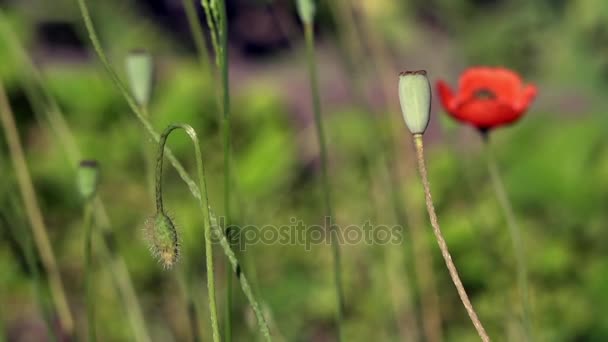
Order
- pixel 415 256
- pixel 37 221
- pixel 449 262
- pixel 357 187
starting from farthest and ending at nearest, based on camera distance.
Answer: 1. pixel 357 187
2. pixel 415 256
3. pixel 37 221
4. pixel 449 262

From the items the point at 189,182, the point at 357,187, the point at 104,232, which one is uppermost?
the point at 189,182

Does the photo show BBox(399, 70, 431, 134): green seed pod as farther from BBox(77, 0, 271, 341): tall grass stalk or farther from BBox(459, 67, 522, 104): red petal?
BBox(459, 67, 522, 104): red petal

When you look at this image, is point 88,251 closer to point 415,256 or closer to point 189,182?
point 189,182

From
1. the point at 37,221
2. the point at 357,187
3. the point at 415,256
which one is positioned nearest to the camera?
the point at 37,221

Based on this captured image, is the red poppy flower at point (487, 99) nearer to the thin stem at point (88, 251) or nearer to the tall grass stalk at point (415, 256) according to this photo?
the tall grass stalk at point (415, 256)

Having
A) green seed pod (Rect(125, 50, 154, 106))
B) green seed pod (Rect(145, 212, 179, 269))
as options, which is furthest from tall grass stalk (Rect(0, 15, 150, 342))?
green seed pod (Rect(145, 212, 179, 269))

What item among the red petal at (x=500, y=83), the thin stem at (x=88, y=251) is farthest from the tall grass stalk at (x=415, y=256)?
the thin stem at (x=88, y=251)

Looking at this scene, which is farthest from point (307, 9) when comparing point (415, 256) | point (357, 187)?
point (357, 187)
